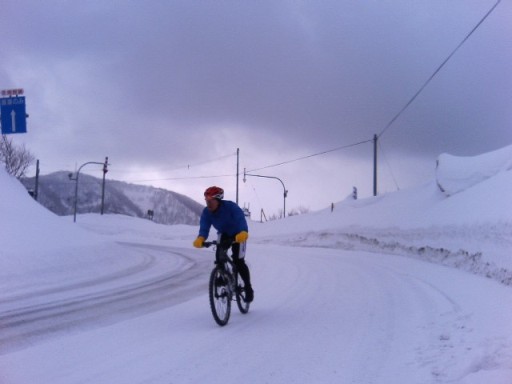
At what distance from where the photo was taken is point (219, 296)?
7.29 meters

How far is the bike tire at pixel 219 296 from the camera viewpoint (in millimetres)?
7125

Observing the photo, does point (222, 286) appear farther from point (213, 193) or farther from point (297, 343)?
point (297, 343)

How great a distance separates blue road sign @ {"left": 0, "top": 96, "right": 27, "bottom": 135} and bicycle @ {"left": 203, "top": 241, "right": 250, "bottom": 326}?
11388 mm

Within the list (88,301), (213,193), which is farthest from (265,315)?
(88,301)

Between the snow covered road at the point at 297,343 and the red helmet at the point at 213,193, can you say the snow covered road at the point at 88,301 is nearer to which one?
the snow covered road at the point at 297,343

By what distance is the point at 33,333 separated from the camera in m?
6.92

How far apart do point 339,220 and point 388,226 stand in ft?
32.0

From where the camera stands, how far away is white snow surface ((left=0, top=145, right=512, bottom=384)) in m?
5.12

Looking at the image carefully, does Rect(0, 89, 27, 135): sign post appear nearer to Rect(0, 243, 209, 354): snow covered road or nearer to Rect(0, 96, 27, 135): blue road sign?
Rect(0, 96, 27, 135): blue road sign

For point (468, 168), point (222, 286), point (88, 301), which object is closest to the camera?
point (222, 286)

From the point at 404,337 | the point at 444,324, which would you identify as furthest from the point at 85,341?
the point at 444,324

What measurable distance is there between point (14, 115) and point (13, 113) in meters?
0.07

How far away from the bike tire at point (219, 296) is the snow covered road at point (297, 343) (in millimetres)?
173

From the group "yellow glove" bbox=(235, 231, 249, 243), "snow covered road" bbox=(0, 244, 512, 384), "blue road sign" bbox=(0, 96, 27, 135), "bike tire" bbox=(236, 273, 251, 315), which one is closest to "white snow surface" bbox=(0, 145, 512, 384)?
"snow covered road" bbox=(0, 244, 512, 384)
